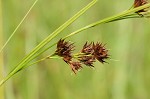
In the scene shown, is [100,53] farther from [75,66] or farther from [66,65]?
[66,65]

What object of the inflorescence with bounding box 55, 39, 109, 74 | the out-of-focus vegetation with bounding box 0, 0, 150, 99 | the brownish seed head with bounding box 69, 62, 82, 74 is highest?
the out-of-focus vegetation with bounding box 0, 0, 150, 99

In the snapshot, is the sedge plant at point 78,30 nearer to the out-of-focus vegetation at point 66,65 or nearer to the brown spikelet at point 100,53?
the brown spikelet at point 100,53

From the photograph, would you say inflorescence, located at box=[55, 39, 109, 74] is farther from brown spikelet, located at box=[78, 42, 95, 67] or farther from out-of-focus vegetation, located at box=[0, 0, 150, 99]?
out-of-focus vegetation, located at box=[0, 0, 150, 99]

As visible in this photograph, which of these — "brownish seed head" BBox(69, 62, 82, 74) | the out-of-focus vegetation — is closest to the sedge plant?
"brownish seed head" BBox(69, 62, 82, 74)

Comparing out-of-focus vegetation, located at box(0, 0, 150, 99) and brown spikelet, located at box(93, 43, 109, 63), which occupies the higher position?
out-of-focus vegetation, located at box(0, 0, 150, 99)

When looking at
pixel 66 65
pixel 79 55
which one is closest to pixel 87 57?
pixel 79 55
